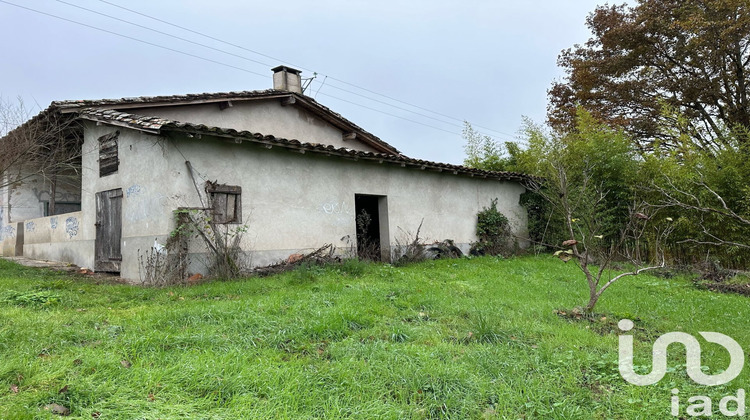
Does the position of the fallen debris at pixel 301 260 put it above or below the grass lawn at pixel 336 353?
above

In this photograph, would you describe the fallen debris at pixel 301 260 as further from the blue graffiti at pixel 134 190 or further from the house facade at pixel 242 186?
the blue graffiti at pixel 134 190

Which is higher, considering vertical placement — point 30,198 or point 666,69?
point 666,69

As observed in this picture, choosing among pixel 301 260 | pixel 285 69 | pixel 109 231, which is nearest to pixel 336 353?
pixel 301 260

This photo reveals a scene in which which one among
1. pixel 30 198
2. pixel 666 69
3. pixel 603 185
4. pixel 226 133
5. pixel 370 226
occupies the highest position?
pixel 666 69

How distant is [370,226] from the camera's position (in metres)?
11.2

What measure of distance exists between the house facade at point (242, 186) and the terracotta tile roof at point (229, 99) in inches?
1.2

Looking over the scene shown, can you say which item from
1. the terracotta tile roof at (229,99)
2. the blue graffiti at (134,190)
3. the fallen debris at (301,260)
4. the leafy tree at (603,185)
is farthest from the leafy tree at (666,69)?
the blue graffiti at (134,190)

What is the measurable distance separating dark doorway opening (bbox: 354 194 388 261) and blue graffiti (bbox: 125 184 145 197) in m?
4.60

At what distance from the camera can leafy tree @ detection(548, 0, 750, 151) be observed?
1252 centimetres

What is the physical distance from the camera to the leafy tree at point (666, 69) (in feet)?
41.1

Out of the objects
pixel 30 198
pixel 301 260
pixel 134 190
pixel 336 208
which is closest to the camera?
pixel 134 190

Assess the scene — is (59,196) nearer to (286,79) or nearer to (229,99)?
(229,99)

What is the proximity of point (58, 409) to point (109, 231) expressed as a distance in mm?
6944

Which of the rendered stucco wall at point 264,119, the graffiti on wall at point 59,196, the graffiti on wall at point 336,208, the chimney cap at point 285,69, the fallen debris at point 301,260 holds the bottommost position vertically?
the fallen debris at point 301,260
